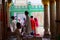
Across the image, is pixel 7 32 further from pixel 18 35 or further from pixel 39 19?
pixel 39 19

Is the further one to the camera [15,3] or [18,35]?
[15,3]

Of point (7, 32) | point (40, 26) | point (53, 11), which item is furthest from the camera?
point (40, 26)

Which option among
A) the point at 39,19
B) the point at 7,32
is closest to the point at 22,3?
the point at 39,19

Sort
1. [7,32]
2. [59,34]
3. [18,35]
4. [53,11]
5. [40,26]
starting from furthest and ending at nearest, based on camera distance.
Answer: [40,26] → [53,11] → [7,32] → [18,35] → [59,34]

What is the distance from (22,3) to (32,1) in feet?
2.88

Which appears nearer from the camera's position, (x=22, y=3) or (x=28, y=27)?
(x=28, y=27)

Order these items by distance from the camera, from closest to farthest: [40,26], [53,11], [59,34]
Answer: [59,34] → [53,11] → [40,26]

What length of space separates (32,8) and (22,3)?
1032 millimetres

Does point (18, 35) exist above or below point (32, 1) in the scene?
below

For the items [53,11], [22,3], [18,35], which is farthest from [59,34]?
[22,3]

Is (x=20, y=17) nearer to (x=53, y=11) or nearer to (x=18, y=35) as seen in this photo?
(x=53, y=11)

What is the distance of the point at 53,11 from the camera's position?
12.5 meters

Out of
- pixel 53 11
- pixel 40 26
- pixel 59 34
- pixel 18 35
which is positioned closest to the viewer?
pixel 59 34

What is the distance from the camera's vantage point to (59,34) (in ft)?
26.7
